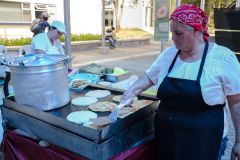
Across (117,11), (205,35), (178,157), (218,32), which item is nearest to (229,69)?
Answer: (205,35)

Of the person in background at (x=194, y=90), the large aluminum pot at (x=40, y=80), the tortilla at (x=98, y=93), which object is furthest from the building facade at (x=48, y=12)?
the person in background at (x=194, y=90)

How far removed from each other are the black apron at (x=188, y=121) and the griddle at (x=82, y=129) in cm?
14

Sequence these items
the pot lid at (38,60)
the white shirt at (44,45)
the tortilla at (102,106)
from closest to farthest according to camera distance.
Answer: the pot lid at (38,60), the tortilla at (102,106), the white shirt at (44,45)

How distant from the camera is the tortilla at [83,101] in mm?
1927

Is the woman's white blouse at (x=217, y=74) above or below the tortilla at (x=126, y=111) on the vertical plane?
above

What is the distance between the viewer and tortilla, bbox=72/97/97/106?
6.32ft

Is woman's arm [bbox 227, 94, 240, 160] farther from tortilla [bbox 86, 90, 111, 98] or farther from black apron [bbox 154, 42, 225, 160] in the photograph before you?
tortilla [bbox 86, 90, 111, 98]

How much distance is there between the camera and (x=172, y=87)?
5.32ft

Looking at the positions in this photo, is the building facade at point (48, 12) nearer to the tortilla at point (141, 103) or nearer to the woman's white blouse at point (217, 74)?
the tortilla at point (141, 103)

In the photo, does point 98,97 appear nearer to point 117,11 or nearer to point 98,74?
point 98,74

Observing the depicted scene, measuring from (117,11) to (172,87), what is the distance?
710 inches

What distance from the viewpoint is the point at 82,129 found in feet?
4.85

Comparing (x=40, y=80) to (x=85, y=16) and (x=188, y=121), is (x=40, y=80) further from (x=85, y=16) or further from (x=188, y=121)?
(x=85, y=16)

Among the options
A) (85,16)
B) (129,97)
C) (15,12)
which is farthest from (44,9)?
(129,97)
